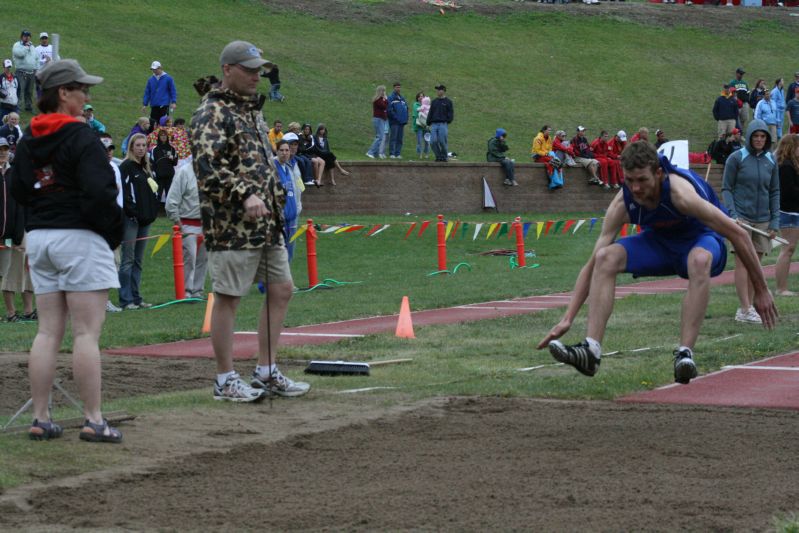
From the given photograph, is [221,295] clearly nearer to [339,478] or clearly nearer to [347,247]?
[339,478]

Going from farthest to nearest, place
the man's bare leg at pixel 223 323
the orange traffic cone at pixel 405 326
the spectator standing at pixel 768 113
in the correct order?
the spectator standing at pixel 768 113 < the orange traffic cone at pixel 405 326 < the man's bare leg at pixel 223 323

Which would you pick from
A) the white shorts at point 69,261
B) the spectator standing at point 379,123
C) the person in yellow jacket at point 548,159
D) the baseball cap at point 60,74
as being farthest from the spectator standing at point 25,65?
the white shorts at point 69,261

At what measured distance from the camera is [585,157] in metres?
33.6

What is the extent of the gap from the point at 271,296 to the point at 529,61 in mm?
43831

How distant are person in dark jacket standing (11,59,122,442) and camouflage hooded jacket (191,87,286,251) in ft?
4.07

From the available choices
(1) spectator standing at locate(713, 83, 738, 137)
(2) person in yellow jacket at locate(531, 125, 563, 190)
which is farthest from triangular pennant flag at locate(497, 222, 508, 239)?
(1) spectator standing at locate(713, 83, 738, 137)

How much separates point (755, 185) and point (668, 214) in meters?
6.53

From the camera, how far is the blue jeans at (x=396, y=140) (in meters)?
32.2

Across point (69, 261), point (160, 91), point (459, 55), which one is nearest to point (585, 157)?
point (160, 91)

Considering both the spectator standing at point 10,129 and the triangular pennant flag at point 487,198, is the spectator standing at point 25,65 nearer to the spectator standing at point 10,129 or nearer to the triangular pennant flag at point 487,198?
the spectator standing at point 10,129

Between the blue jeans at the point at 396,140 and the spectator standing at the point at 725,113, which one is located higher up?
the spectator standing at the point at 725,113

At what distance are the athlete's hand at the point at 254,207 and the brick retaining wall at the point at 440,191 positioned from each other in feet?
62.6

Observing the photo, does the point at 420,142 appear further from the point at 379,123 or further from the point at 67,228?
the point at 67,228

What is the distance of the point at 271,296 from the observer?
8.33 meters
